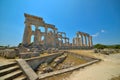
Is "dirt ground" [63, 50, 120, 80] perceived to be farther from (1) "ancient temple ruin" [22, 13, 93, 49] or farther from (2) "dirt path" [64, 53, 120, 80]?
(1) "ancient temple ruin" [22, 13, 93, 49]

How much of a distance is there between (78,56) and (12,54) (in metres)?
9.47

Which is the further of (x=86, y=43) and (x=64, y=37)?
(x=86, y=43)

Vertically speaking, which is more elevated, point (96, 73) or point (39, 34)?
point (39, 34)

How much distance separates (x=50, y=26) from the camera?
26.9 meters

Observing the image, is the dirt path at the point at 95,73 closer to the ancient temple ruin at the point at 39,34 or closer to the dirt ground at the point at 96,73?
the dirt ground at the point at 96,73

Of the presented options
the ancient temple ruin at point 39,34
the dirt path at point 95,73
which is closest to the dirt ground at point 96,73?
the dirt path at point 95,73

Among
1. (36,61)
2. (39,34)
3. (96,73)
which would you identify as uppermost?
(39,34)

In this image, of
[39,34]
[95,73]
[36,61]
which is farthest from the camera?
[39,34]

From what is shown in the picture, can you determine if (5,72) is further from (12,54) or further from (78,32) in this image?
(78,32)

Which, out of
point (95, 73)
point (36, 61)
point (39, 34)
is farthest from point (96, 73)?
point (39, 34)

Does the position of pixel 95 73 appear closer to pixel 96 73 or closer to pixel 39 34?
pixel 96 73

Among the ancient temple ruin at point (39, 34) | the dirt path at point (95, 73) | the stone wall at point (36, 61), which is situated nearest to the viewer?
the dirt path at point (95, 73)

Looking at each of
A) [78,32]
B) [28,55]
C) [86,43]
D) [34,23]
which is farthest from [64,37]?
[28,55]

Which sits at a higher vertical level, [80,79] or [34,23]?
[34,23]
